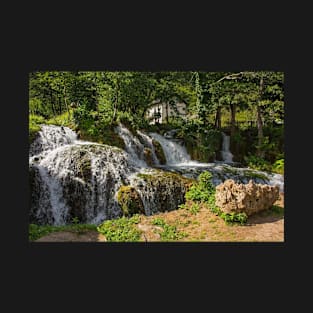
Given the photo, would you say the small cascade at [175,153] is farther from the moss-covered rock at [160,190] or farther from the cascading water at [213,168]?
the moss-covered rock at [160,190]

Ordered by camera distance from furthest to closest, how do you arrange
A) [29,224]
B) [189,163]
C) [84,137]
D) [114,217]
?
1. [189,163]
2. [84,137]
3. [114,217]
4. [29,224]

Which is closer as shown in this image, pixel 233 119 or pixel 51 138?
pixel 51 138

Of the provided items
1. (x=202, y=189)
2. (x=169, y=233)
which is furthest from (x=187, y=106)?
(x=169, y=233)

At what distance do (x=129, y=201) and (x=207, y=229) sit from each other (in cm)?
121

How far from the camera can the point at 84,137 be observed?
5059 mm

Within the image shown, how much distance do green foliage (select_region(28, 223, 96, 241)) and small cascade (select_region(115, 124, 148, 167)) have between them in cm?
141

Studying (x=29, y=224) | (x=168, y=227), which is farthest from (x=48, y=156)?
(x=168, y=227)

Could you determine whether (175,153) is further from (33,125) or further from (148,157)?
(33,125)

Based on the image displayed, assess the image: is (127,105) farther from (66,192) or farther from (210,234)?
(210,234)

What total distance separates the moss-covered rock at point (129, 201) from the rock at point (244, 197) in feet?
3.87

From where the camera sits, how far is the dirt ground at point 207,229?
4359mm

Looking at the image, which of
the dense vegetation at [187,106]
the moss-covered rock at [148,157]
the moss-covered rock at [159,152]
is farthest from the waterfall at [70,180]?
the moss-covered rock at [159,152]

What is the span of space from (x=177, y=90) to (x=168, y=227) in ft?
7.30

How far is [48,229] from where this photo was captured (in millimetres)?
4383
